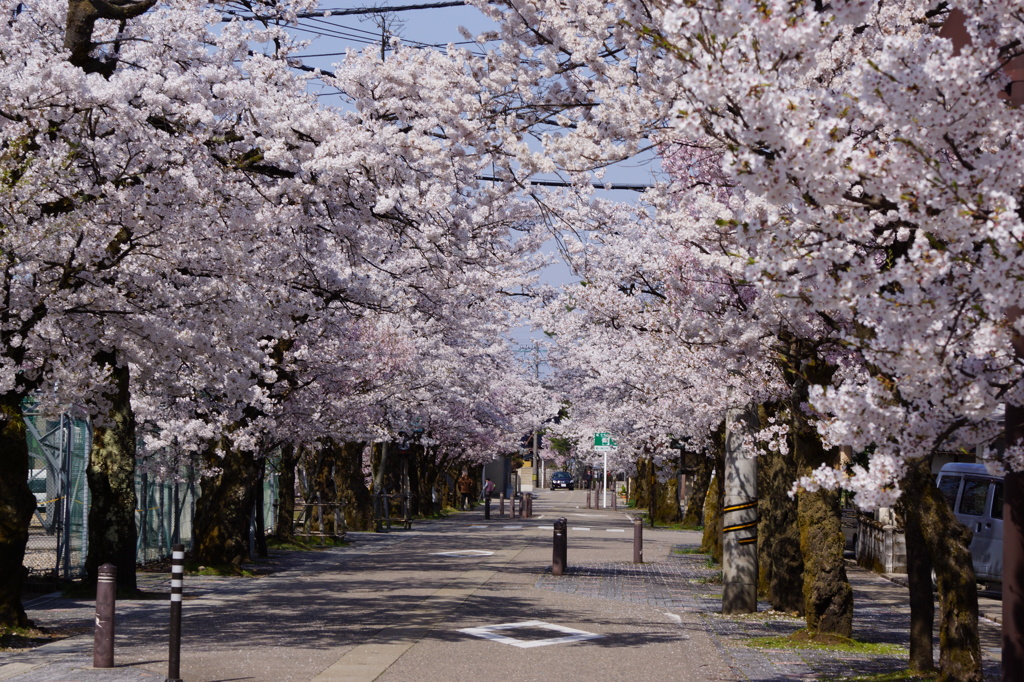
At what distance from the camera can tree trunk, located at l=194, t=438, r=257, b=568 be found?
22969mm

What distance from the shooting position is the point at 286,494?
30938 millimetres

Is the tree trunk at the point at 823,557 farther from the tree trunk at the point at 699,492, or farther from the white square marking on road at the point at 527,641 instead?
the tree trunk at the point at 699,492

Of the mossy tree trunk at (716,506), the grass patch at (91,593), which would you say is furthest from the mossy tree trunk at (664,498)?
the grass patch at (91,593)

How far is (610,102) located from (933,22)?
→ 3.48 m

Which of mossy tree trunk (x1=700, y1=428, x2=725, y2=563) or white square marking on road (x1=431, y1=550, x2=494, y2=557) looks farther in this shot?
white square marking on road (x1=431, y1=550, x2=494, y2=557)

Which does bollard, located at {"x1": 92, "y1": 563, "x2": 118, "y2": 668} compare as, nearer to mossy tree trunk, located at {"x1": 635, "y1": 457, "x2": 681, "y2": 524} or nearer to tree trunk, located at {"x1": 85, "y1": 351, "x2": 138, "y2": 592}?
tree trunk, located at {"x1": 85, "y1": 351, "x2": 138, "y2": 592}

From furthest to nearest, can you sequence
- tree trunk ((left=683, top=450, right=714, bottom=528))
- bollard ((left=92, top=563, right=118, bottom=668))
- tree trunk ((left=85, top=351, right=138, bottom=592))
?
1. tree trunk ((left=683, top=450, right=714, bottom=528))
2. tree trunk ((left=85, top=351, right=138, bottom=592))
3. bollard ((left=92, top=563, right=118, bottom=668))

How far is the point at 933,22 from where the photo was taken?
1136 centimetres

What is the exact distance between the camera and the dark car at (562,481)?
5044 inches

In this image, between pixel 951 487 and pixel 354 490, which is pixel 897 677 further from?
Result: pixel 354 490

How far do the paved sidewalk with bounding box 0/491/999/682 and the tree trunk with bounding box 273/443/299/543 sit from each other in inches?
154

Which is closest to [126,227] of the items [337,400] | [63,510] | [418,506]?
[63,510]

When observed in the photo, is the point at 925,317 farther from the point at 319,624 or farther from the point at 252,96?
the point at 319,624

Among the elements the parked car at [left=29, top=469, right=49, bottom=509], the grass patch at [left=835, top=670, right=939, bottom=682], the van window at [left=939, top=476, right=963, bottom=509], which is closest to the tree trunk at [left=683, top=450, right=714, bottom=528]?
the van window at [left=939, top=476, right=963, bottom=509]
